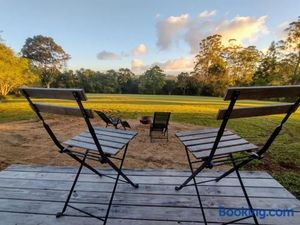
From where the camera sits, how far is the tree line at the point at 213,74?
2872cm

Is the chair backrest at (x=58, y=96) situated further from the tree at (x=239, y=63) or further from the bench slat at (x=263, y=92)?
the tree at (x=239, y=63)

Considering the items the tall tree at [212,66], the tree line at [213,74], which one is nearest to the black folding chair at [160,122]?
the tree line at [213,74]

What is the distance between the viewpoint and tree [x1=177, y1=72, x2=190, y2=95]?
33594mm

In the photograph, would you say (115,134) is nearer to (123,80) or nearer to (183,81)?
(183,81)

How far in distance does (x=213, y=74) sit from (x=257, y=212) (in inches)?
1255

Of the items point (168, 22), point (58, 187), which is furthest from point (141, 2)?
point (58, 187)

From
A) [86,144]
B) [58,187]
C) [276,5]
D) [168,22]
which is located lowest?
[58,187]

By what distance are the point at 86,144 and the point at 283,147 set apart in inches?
211

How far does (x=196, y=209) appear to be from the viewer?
1.91m

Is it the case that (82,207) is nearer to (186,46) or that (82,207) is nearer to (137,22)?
(137,22)

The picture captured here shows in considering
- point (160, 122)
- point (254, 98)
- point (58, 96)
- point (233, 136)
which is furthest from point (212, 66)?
point (58, 96)

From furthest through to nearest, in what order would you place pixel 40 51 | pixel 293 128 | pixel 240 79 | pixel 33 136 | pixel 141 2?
pixel 40 51 → pixel 240 79 → pixel 141 2 → pixel 293 128 → pixel 33 136

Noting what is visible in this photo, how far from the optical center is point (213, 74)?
1258 inches

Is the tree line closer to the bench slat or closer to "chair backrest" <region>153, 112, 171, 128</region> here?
"chair backrest" <region>153, 112, 171, 128</region>
